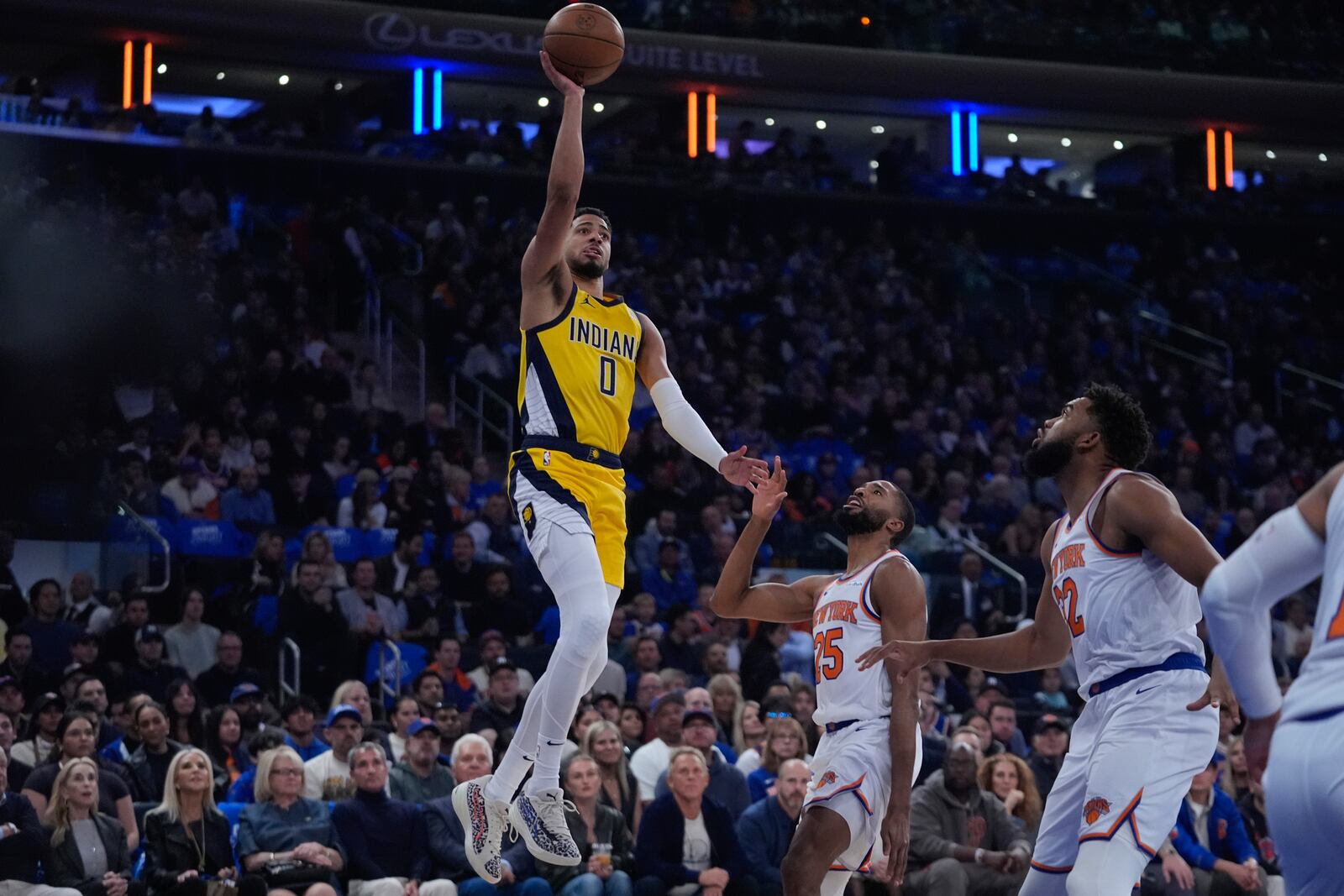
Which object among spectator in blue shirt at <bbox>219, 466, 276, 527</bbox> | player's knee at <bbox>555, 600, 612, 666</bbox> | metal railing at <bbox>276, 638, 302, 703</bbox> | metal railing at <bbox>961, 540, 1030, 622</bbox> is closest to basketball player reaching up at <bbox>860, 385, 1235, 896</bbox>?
player's knee at <bbox>555, 600, 612, 666</bbox>

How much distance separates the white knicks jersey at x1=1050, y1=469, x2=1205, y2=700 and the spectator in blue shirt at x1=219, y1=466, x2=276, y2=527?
34.4 ft

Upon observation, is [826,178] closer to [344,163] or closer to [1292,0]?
[344,163]

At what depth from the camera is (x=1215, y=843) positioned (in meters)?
11.6

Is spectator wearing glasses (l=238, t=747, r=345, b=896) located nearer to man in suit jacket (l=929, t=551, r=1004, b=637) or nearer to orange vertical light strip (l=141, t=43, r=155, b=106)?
man in suit jacket (l=929, t=551, r=1004, b=637)

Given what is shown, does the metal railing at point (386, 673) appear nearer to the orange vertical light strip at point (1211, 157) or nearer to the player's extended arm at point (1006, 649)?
the player's extended arm at point (1006, 649)

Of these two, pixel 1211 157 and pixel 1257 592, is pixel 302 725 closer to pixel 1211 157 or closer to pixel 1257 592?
pixel 1257 592

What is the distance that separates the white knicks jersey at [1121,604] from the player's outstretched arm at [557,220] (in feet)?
7.79

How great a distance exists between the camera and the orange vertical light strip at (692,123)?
28000 mm

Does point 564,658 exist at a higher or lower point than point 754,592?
lower

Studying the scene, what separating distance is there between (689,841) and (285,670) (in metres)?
4.28

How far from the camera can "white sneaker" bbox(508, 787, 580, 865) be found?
681cm

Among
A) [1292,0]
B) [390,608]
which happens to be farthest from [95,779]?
[1292,0]

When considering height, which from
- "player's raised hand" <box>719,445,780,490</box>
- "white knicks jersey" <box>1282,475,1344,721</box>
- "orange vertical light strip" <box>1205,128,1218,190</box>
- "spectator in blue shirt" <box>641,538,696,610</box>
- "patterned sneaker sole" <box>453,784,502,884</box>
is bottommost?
"patterned sneaker sole" <box>453,784,502,884</box>

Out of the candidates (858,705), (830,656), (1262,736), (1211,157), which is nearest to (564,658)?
(830,656)
